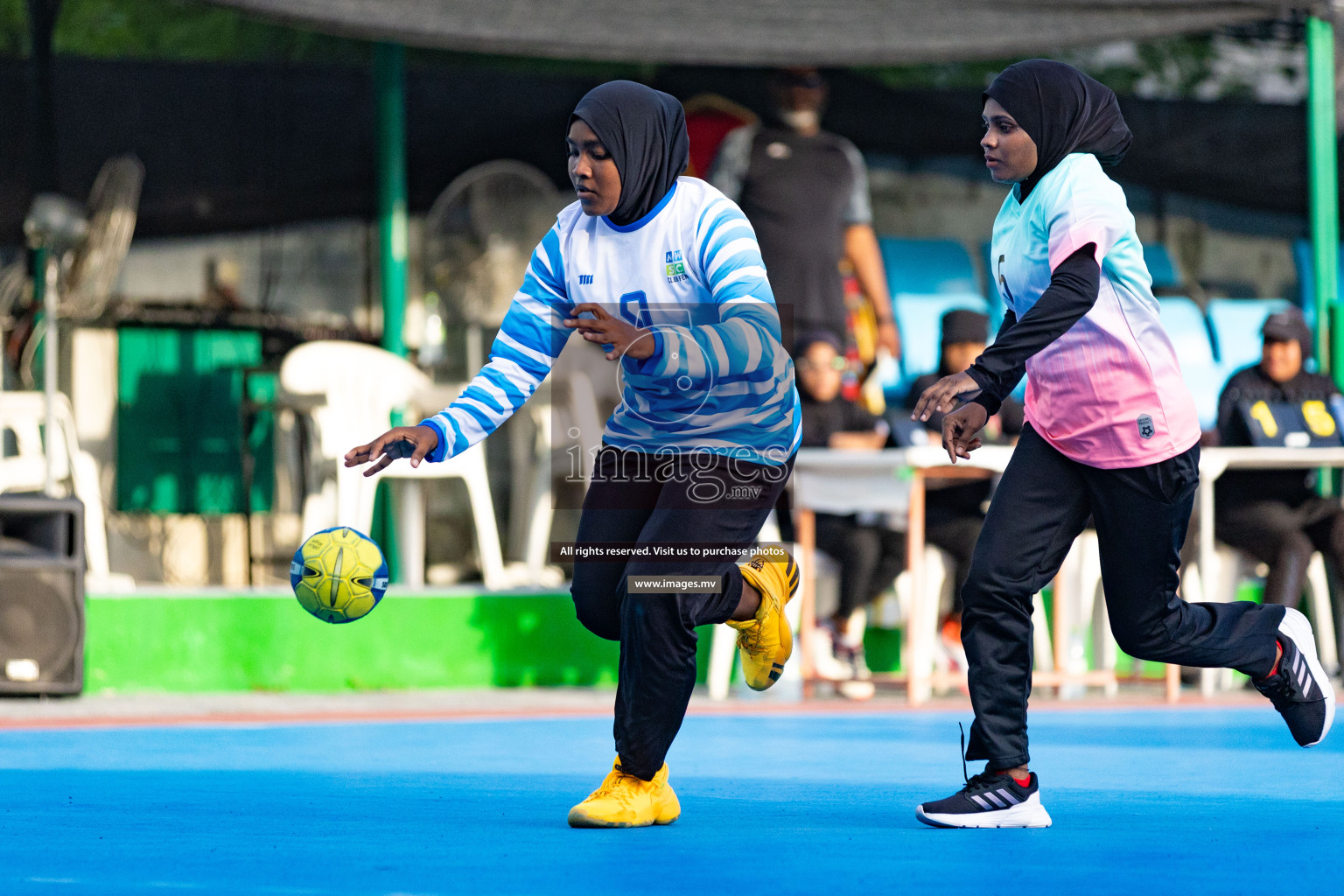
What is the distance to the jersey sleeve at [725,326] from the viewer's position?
4.02m

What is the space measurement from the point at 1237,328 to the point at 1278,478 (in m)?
2.43

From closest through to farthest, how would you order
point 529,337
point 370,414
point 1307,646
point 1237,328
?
1. point 529,337
2. point 1307,646
3. point 370,414
4. point 1237,328

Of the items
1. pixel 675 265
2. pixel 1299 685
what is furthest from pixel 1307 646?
pixel 675 265

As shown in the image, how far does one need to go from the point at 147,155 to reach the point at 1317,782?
712 centimetres

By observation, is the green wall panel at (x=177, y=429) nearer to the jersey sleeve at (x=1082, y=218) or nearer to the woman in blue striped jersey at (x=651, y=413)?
the woman in blue striped jersey at (x=651, y=413)

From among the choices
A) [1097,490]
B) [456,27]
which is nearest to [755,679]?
[1097,490]

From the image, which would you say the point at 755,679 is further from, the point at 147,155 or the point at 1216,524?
the point at 147,155

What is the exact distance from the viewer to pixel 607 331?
12.4 feet

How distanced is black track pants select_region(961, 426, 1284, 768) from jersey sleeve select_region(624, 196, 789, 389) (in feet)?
2.17

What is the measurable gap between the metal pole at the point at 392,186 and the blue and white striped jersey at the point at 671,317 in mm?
5274

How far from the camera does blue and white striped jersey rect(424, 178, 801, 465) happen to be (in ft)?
14.0

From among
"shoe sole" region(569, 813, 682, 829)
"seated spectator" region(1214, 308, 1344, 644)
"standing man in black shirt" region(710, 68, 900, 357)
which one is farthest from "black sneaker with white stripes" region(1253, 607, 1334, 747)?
"standing man in black shirt" region(710, 68, 900, 357)

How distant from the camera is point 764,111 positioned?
11.0 m

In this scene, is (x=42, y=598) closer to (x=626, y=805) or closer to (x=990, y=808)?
A: (x=626, y=805)
